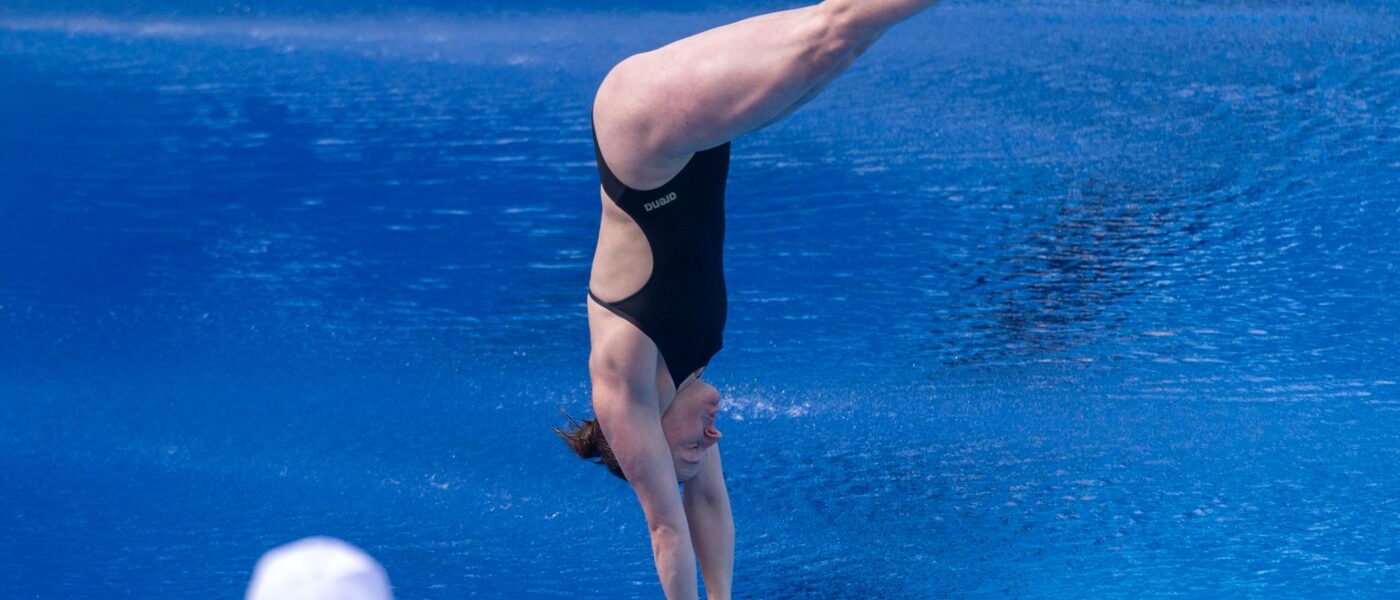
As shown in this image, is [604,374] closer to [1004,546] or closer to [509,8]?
[1004,546]

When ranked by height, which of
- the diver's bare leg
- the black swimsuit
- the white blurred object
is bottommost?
the white blurred object

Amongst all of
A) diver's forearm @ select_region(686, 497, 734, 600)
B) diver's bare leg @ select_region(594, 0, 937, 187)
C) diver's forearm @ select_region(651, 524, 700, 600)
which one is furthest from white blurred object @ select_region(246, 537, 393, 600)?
diver's forearm @ select_region(686, 497, 734, 600)

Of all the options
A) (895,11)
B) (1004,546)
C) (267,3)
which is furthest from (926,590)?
(267,3)

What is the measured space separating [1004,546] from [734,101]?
4.14ft

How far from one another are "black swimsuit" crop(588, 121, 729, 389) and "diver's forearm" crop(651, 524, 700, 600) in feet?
0.81

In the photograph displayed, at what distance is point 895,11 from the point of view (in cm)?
155

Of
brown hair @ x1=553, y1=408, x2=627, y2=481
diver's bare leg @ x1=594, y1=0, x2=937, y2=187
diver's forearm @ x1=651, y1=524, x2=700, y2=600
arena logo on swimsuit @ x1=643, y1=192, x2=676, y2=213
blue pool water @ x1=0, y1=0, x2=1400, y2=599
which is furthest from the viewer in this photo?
blue pool water @ x1=0, y1=0, x2=1400, y2=599

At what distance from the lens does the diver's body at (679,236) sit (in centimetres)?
168

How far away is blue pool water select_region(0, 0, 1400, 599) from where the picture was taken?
9.49 ft

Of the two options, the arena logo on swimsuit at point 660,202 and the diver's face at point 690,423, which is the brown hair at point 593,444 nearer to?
the diver's face at point 690,423

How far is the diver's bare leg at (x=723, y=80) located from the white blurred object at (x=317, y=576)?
87 centimetres

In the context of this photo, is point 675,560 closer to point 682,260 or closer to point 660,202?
point 682,260

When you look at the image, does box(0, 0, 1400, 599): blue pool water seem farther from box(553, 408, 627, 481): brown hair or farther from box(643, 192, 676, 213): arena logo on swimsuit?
box(643, 192, 676, 213): arena logo on swimsuit

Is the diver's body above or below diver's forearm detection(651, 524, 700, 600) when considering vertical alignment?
above
